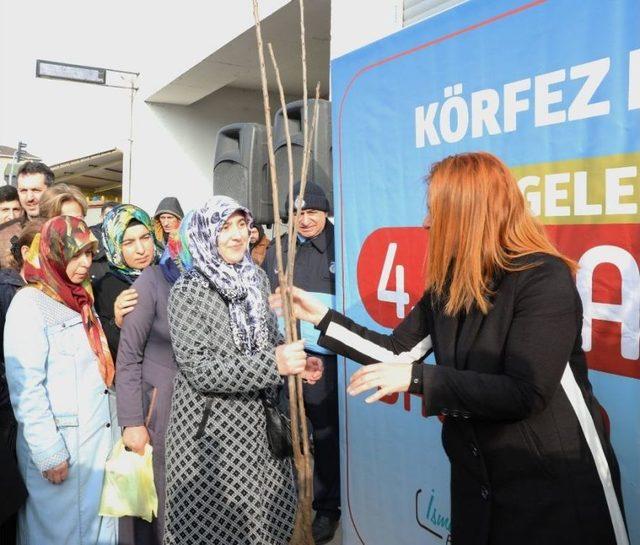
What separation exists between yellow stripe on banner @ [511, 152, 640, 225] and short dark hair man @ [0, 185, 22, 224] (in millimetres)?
3036

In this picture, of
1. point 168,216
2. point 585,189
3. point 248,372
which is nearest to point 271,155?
point 248,372

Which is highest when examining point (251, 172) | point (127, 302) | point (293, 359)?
point (251, 172)

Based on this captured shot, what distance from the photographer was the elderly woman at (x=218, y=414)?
1.85 m

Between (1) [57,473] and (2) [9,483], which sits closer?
(2) [9,483]

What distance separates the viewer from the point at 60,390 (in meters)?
2.26

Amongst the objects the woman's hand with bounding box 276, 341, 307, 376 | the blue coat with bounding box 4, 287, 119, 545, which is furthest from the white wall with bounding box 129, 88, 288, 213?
the woman's hand with bounding box 276, 341, 307, 376

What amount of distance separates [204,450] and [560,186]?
1374mm

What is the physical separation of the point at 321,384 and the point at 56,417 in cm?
149

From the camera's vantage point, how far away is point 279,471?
2.00 metres

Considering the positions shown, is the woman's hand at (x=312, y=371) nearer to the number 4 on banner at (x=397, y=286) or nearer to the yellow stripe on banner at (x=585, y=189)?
the number 4 on banner at (x=397, y=286)

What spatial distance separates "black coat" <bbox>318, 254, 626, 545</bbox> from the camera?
1259mm

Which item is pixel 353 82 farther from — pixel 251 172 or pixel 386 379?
pixel 386 379

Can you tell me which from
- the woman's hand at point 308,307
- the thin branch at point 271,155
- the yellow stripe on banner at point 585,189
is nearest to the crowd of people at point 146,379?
the woman's hand at point 308,307

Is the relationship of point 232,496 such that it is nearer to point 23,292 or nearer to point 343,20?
point 23,292
